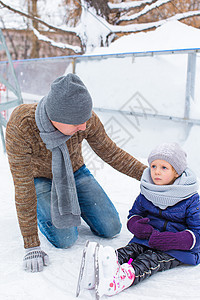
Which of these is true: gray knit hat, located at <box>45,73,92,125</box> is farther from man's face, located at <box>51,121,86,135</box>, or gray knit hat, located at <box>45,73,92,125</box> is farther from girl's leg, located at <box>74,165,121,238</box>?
girl's leg, located at <box>74,165,121,238</box>

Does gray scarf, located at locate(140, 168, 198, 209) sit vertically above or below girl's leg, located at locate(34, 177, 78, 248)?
above

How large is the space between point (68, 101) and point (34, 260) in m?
0.77

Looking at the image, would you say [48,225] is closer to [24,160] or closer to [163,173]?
[24,160]

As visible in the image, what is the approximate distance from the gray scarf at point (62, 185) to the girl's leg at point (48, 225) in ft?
0.39

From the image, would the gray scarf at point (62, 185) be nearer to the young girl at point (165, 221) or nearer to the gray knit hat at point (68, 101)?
the gray knit hat at point (68, 101)

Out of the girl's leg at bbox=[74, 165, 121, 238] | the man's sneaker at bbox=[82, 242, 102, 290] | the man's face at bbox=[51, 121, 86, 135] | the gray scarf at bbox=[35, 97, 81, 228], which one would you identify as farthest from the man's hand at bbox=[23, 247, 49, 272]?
the man's face at bbox=[51, 121, 86, 135]

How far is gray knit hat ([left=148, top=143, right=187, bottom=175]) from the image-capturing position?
5.22 ft

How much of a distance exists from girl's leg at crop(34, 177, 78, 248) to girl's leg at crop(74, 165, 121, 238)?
0.48 feet

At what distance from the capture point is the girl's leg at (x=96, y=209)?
192 centimetres

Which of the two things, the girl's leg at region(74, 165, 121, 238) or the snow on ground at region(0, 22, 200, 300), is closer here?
the snow on ground at region(0, 22, 200, 300)

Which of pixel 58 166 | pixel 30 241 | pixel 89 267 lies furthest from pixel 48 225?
pixel 89 267

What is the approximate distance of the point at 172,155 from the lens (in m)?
1.59

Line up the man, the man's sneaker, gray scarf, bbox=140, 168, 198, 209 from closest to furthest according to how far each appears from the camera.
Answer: the man's sneaker
the man
gray scarf, bbox=140, 168, 198, 209

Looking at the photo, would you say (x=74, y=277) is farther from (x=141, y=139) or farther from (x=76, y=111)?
(x=141, y=139)
